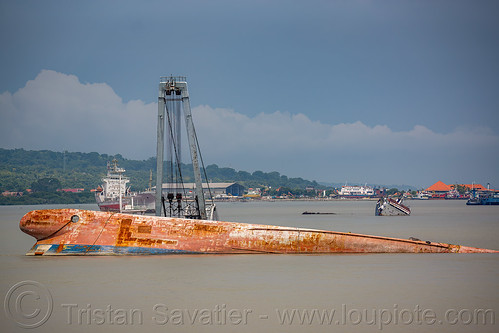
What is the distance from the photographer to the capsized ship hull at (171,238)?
62.8 feet

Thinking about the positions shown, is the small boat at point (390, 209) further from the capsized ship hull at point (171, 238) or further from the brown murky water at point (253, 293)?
the brown murky water at point (253, 293)

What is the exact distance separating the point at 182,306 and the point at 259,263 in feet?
20.0

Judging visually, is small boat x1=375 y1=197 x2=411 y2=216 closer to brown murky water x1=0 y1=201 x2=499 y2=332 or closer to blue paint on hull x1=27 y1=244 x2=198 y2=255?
brown murky water x1=0 y1=201 x2=499 y2=332

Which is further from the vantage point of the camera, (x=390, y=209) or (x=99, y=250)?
(x=390, y=209)

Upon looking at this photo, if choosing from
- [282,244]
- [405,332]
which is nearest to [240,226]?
[282,244]

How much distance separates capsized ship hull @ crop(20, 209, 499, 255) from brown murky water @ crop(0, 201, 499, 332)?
18.3 inches
